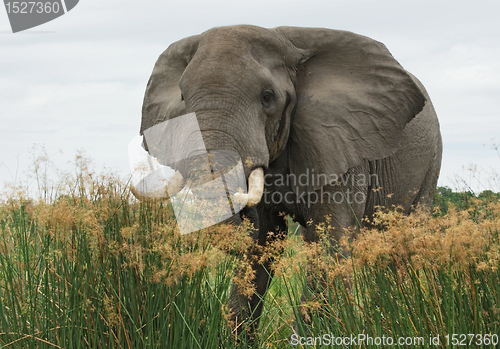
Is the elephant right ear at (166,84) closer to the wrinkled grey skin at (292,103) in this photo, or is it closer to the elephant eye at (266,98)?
the wrinkled grey skin at (292,103)

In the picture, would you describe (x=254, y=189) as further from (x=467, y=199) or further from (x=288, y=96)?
(x=467, y=199)

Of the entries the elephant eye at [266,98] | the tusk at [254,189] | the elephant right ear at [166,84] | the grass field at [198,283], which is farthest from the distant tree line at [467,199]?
the elephant right ear at [166,84]

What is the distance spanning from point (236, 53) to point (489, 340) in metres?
2.78

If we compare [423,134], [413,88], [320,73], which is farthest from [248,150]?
[423,134]

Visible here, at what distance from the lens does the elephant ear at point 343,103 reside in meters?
4.81

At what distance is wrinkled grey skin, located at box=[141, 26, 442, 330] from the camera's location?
13.9 ft

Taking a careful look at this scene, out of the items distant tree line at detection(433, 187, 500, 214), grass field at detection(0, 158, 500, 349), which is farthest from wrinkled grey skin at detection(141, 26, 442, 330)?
grass field at detection(0, 158, 500, 349)

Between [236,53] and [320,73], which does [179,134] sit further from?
[320,73]

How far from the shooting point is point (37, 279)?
322 cm

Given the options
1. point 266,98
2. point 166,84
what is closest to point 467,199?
point 266,98

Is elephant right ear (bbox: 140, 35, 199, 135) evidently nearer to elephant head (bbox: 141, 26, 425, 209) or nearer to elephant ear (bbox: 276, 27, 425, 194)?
elephant head (bbox: 141, 26, 425, 209)

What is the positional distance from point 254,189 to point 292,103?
3.74 feet

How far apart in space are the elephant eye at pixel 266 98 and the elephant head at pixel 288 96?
1 cm

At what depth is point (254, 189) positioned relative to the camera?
400 cm
